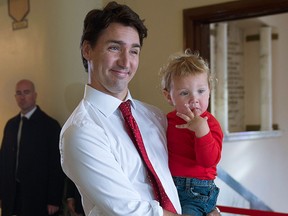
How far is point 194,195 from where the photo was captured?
168cm

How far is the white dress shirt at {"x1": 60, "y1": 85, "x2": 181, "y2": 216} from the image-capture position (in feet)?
4.31

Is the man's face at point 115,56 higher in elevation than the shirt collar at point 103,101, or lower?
higher

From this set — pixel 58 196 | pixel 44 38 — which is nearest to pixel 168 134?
pixel 58 196

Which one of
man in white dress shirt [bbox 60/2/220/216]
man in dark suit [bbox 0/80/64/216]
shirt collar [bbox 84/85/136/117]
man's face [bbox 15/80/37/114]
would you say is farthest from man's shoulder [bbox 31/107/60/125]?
shirt collar [bbox 84/85/136/117]

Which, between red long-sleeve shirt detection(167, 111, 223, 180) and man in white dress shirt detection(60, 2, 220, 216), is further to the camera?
red long-sleeve shirt detection(167, 111, 223, 180)

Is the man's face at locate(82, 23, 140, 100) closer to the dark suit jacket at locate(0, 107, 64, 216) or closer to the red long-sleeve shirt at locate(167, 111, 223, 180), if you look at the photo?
the red long-sleeve shirt at locate(167, 111, 223, 180)

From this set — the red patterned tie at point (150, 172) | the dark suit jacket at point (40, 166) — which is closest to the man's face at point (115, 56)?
the red patterned tie at point (150, 172)

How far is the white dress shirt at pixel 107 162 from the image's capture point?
4.31 feet

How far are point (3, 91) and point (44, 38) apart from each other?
78cm

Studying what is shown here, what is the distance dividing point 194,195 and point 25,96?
2.61 m

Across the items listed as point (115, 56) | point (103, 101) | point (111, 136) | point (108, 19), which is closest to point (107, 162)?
point (111, 136)

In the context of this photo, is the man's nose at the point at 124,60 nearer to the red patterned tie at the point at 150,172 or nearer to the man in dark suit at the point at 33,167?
the red patterned tie at the point at 150,172

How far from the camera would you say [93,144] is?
52.5 inches

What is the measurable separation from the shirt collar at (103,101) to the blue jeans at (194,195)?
0.40m
